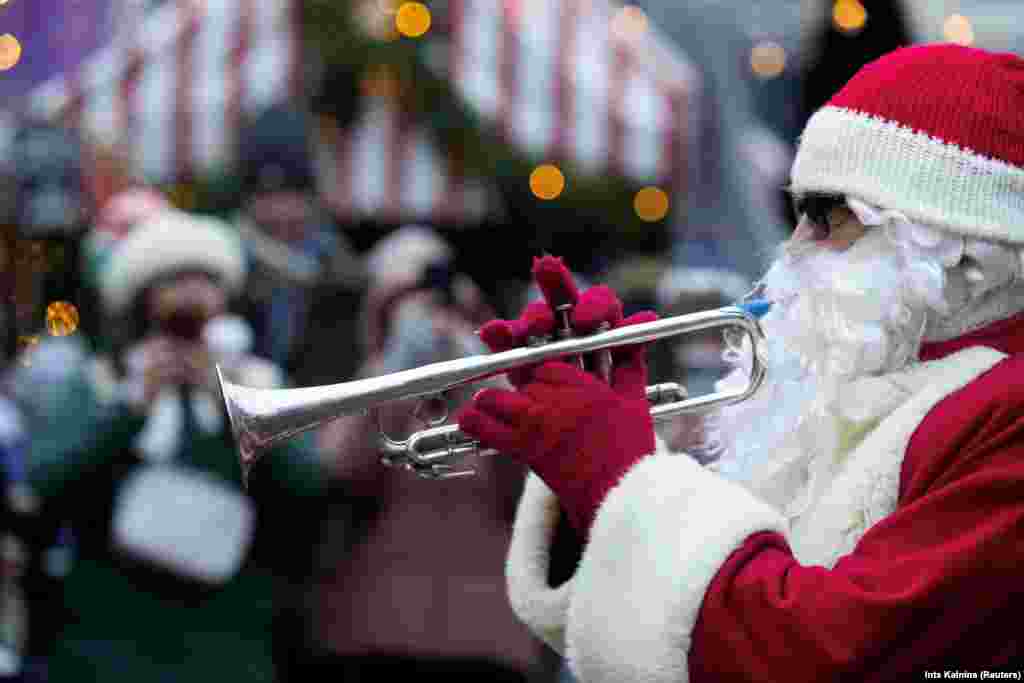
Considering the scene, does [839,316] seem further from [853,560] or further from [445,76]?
[445,76]

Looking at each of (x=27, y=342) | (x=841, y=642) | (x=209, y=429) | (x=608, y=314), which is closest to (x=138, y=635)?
(x=209, y=429)

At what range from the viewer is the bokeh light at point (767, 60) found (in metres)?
6.69

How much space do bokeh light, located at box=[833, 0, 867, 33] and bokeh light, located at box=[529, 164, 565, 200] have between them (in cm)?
150

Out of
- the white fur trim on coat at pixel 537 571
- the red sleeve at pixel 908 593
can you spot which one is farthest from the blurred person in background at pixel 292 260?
the red sleeve at pixel 908 593

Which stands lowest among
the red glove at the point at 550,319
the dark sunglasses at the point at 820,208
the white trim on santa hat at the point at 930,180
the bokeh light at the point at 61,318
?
the bokeh light at the point at 61,318

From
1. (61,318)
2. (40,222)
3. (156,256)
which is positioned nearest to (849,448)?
(156,256)

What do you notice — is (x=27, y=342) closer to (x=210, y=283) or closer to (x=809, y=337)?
(x=210, y=283)

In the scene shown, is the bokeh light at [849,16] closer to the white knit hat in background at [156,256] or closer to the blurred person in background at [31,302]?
the white knit hat in background at [156,256]

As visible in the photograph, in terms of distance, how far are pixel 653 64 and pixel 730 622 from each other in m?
5.15

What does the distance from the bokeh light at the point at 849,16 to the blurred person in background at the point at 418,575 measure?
2.97m

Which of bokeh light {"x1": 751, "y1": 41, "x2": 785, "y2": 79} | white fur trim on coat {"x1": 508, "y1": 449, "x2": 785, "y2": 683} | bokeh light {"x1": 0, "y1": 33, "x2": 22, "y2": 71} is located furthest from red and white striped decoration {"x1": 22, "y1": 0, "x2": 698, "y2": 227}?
white fur trim on coat {"x1": 508, "y1": 449, "x2": 785, "y2": 683}

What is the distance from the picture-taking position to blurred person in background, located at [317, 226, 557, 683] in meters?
4.62

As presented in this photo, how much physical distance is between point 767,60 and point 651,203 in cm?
89

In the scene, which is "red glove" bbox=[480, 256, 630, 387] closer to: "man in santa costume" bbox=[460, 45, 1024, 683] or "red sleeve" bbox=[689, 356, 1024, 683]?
"man in santa costume" bbox=[460, 45, 1024, 683]
